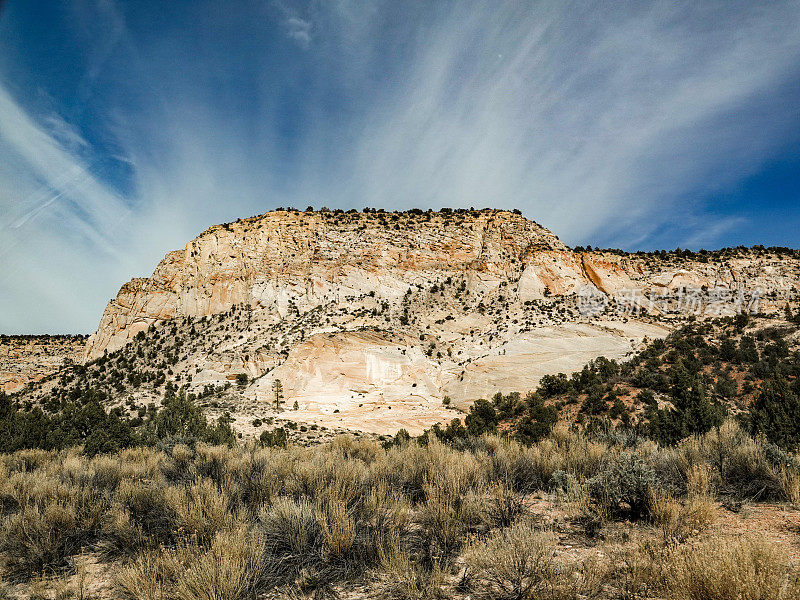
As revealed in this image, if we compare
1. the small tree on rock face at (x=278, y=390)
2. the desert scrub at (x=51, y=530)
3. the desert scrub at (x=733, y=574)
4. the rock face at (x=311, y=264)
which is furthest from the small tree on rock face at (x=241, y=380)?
the desert scrub at (x=733, y=574)

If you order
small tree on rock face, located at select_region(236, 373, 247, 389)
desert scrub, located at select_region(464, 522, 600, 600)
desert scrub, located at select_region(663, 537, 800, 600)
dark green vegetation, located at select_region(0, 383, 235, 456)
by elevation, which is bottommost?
desert scrub, located at select_region(464, 522, 600, 600)

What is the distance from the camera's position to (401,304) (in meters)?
43.9

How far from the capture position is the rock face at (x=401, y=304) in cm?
3334

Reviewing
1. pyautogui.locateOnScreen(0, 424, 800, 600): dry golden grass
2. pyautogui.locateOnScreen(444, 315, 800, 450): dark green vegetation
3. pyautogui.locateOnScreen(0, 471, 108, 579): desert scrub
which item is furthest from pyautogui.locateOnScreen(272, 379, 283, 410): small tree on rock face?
pyautogui.locateOnScreen(0, 471, 108, 579): desert scrub

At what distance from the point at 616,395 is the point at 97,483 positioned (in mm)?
23643

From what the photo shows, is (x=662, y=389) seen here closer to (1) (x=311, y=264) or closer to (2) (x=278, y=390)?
(2) (x=278, y=390)

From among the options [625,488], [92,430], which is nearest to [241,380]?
[92,430]

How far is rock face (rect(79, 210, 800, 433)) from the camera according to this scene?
109 feet

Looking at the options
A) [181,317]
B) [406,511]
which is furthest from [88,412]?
[181,317]

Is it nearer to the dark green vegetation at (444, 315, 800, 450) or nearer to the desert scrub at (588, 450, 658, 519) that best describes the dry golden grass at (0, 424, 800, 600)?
the desert scrub at (588, 450, 658, 519)

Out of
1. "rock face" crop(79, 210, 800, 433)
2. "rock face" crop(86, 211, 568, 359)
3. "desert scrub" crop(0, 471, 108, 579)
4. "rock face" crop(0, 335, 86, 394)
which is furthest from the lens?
"rock face" crop(86, 211, 568, 359)

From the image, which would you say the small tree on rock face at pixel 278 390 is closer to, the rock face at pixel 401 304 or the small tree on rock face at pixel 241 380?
the rock face at pixel 401 304

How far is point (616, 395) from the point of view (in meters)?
21.5

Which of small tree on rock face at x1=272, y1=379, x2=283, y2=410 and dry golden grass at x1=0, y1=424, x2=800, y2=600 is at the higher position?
small tree on rock face at x1=272, y1=379, x2=283, y2=410
